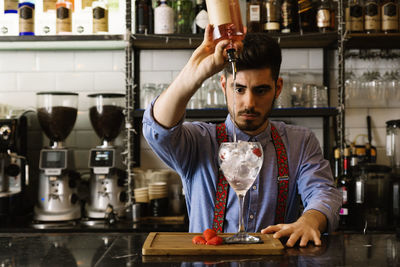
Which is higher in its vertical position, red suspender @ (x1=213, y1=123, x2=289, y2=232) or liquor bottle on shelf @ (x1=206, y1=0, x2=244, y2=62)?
liquor bottle on shelf @ (x1=206, y1=0, x2=244, y2=62)

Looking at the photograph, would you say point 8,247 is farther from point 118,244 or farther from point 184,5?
point 184,5

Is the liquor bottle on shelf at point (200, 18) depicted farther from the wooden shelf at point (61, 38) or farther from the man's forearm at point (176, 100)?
the man's forearm at point (176, 100)

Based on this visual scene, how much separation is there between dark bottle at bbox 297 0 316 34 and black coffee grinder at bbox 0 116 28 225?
5.72ft

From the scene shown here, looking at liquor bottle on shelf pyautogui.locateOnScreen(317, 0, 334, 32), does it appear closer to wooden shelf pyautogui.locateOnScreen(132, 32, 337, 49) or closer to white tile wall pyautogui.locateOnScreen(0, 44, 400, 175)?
wooden shelf pyautogui.locateOnScreen(132, 32, 337, 49)

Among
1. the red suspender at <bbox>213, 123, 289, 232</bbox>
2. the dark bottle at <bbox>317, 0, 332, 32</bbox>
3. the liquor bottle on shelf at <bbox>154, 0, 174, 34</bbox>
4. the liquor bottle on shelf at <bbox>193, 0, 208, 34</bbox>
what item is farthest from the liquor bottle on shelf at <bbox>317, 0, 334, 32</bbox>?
the red suspender at <bbox>213, 123, 289, 232</bbox>

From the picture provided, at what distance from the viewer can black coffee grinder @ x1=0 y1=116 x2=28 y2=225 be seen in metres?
2.66

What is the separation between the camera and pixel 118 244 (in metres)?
1.17

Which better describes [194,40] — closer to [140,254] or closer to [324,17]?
[324,17]

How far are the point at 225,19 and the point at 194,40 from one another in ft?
5.49

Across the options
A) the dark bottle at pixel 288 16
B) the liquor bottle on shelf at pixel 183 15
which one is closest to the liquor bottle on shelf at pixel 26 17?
the liquor bottle on shelf at pixel 183 15

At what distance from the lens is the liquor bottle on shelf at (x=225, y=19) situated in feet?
4.26

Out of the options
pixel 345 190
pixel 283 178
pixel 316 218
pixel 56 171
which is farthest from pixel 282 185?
pixel 56 171

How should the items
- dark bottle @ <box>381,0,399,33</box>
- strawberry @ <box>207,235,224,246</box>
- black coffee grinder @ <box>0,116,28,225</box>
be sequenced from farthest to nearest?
dark bottle @ <box>381,0,399,33</box> → black coffee grinder @ <box>0,116,28,225</box> → strawberry @ <box>207,235,224,246</box>

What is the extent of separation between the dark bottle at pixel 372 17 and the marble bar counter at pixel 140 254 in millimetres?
1954
